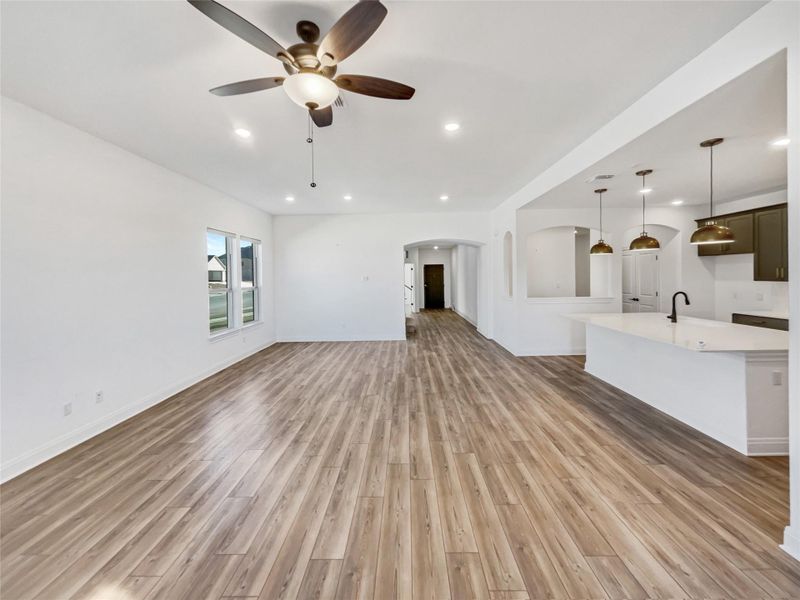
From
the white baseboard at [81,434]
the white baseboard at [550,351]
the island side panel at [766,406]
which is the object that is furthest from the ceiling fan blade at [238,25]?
the white baseboard at [550,351]

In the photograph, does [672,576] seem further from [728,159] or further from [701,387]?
[728,159]

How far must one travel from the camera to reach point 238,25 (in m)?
1.60

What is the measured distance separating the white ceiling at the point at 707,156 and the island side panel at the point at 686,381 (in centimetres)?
187

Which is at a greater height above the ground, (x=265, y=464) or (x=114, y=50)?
(x=114, y=50)

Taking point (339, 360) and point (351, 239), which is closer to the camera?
point (339, 360)

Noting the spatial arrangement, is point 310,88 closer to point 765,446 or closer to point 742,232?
point 765,446

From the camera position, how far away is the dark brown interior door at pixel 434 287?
48.1 feet

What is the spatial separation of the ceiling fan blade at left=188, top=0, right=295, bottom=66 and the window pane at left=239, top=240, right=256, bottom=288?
201 inches

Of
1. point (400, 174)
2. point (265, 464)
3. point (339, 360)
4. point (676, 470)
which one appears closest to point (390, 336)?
point (339, 360)

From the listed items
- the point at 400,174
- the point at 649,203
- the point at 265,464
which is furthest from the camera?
the point at 649,203

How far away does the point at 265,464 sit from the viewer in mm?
2648

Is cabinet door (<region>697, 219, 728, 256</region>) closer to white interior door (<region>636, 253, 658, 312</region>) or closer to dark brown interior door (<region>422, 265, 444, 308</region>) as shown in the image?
white interior door (<region>636, 253, 658, 312</region>)

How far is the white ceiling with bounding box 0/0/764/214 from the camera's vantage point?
1.84 m

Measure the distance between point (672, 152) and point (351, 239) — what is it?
5741 millimetres
